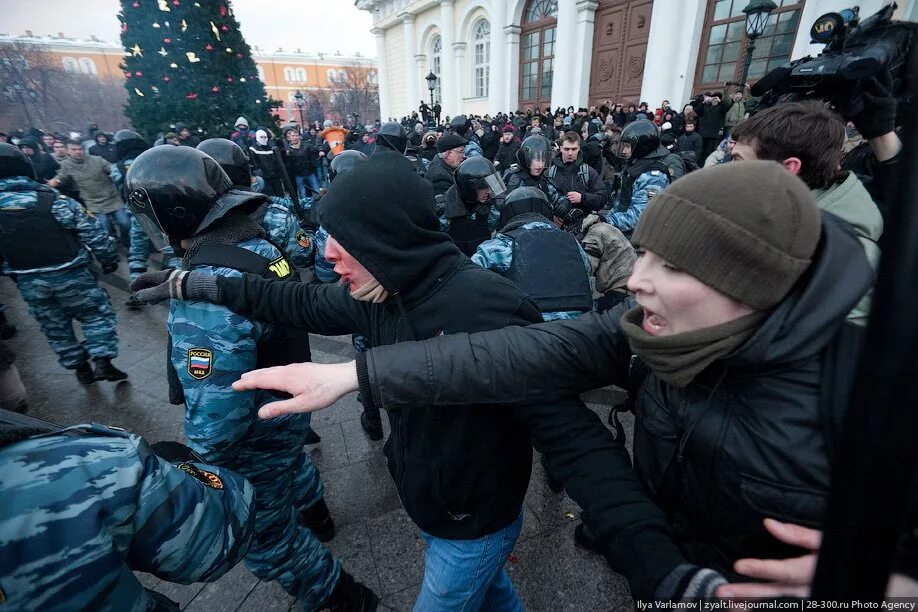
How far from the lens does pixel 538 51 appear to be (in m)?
20.9

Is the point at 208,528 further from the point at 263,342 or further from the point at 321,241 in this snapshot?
the point at 321,241

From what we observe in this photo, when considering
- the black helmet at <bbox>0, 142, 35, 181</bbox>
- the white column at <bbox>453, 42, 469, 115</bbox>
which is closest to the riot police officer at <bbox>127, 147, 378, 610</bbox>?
the black helmet at <bbox>0, 142, 35, 181</bbox>

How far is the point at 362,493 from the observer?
2.86 metres

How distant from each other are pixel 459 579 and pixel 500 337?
96 centimetres

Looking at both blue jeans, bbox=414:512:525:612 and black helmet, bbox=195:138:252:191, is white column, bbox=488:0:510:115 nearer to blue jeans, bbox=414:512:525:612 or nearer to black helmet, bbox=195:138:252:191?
black helmet, bbox=195:138:252:191

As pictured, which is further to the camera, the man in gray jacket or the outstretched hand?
the man in gray jacket

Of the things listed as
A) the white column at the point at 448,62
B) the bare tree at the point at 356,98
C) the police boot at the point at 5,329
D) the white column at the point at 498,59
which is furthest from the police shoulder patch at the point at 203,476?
the bare tree at the point at 356,98

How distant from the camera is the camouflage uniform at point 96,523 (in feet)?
2.62

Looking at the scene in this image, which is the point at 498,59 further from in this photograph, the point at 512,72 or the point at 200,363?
the point at 200,363

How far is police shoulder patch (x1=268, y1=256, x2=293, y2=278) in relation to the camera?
2.10 metres

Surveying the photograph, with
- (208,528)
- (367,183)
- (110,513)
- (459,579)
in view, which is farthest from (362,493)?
(367,183)

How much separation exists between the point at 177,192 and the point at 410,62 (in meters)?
33.0

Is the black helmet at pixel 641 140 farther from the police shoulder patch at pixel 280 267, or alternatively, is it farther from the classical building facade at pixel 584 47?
the classical building facade at pixel 584 47

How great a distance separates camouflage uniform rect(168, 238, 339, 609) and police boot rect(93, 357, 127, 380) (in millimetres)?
3265
